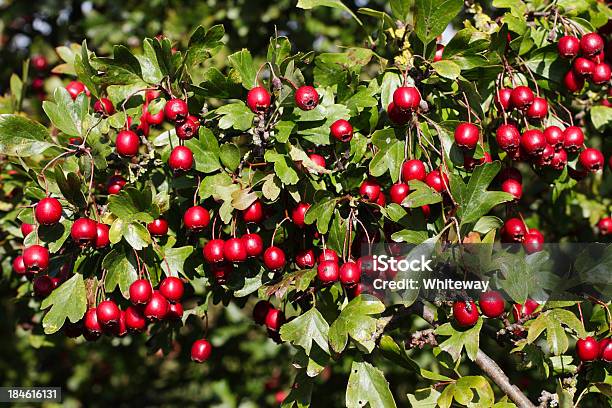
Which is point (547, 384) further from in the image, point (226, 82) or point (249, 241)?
point (226, 82)

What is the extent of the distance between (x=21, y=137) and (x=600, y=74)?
1.59 metres

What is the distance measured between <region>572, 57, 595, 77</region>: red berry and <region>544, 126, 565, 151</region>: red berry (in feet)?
0.55

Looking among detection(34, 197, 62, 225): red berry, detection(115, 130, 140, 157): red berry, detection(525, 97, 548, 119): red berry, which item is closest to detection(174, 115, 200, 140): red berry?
detection(115, 130, 140, 157): red berry

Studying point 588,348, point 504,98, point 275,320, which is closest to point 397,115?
point 504,98

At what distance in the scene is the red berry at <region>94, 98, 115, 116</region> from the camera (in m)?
1.84

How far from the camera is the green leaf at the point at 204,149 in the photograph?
67.4 inches

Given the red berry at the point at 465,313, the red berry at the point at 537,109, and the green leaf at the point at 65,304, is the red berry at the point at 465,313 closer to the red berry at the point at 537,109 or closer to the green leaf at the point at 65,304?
the red berry at the point at 537,109

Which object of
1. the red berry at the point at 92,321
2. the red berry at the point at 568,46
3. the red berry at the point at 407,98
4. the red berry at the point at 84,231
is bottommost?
the red berry at the point at 92,321

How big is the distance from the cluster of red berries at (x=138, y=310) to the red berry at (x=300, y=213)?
0.34m

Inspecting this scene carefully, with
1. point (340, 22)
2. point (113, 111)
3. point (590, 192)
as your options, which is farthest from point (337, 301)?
point (340, 22)

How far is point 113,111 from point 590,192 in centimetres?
175

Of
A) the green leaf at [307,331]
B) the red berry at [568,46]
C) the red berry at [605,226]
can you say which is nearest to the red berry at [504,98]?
the red berry at [568,46]

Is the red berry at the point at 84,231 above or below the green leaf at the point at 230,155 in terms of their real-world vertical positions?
below

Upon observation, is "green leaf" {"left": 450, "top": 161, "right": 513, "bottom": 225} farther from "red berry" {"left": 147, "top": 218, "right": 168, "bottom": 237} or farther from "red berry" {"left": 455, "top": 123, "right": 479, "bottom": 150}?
"red berry" {"left": 147, "top": 218, "right": 168, "bottom": 237}
